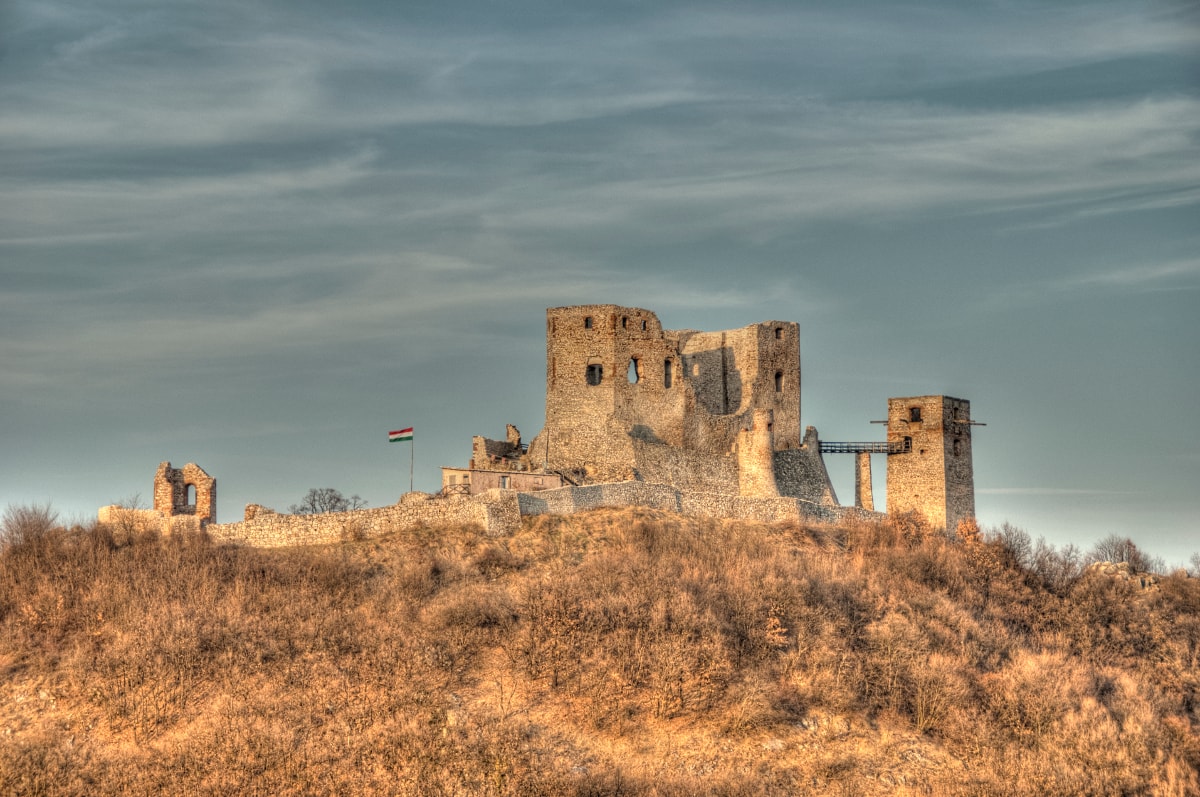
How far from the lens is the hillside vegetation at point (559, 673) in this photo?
31.9 metres

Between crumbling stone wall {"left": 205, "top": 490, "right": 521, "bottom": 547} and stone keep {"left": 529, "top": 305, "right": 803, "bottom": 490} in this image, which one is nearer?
crumbling stone wall {"left": 205, "top": 490, "right": 521, "bottom": 547}

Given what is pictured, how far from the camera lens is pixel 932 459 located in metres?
61.6

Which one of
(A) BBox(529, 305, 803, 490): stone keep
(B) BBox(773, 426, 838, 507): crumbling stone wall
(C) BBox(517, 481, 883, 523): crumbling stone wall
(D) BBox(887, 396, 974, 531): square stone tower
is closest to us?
(C) BBox(517, 481, 883, 523): crumbling stone wall

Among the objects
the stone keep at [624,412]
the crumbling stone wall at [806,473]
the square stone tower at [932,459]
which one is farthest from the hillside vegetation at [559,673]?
the square stone tower at [932,459]

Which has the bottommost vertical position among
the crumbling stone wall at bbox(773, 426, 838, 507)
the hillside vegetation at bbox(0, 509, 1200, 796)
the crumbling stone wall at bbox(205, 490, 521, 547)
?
the hillside vegetation at bbox(0, 509, 1200, 796)

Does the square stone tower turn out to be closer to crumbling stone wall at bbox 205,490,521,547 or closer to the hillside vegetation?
the hillside vegetation

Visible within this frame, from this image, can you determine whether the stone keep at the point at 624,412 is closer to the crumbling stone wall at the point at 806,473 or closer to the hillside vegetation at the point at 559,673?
the crumbling stone wall at the point at 806,473

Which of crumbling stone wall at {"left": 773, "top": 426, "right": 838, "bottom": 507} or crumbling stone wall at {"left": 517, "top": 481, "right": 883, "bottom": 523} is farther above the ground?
crumbling stone wall at {"left": 773, "top": 426, "right": 838, "bottom": 507}

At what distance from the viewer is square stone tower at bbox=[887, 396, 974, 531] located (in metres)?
61.2

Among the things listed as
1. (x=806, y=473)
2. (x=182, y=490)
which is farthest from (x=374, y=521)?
(x=806, y=473)

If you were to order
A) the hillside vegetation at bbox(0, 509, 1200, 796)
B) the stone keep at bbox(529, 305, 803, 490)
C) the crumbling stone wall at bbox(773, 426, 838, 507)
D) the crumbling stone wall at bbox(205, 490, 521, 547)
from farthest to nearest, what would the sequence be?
the crumbling stone wall at bbox(773, 426, 838, 507) → the stone keep at bbox(529, 305, 803, 490) → the crumbling stone wall at bbox(205, 490, 521, 547) → the hillside vegetation at bbox(0, 509, 1200, 796)

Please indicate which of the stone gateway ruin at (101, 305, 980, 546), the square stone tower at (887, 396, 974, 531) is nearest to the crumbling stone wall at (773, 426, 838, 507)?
the stone gateway ruin at (101, 305, 980, 546)

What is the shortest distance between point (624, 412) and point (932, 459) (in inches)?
564

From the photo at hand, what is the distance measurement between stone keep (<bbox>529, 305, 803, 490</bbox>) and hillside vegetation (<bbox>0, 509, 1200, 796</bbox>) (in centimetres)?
1011
